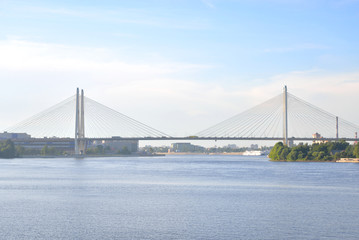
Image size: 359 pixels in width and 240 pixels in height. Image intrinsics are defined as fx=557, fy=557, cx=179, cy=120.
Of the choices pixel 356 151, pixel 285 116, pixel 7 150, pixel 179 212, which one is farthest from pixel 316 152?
pixel 179 212

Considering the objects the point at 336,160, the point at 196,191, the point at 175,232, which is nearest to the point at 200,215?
the point at 175,232

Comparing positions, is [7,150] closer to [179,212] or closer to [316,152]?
[316,152]

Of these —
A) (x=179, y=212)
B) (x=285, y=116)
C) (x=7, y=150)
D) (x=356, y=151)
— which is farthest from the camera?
(x=7, y=150)

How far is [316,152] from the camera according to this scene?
273ft

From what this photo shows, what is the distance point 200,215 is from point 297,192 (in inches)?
453

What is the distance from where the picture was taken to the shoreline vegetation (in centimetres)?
8175

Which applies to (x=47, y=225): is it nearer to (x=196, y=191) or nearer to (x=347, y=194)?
(x=196, y=191)

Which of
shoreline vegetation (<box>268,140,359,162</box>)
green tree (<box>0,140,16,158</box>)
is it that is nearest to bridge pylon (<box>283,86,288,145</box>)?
shoreline vegetation (<box>268,140,359,162</box>)

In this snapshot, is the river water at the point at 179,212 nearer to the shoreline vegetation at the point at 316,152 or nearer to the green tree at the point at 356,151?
the green tree at the point at 356,151

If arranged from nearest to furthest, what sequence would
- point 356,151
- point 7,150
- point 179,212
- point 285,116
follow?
point 179,212
point 356,151
point 285,116
point 7,150

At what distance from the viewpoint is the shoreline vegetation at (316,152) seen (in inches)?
3219

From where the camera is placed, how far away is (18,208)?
24906mm

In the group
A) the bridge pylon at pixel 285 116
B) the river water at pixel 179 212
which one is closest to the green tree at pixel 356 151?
the bridge pylon at pixel 285 116

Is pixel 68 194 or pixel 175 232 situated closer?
pixel 175 232
